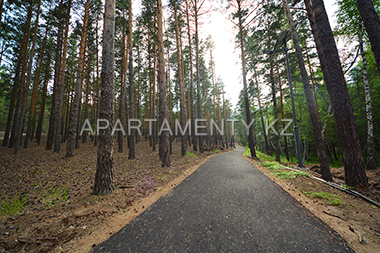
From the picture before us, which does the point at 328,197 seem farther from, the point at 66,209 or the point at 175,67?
→ the point at 175,67

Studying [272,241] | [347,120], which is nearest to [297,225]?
[272,241]

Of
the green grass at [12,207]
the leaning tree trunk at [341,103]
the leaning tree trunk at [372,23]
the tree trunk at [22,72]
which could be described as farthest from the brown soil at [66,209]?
the tree trunk at [22,72]

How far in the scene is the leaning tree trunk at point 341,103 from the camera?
4652mm

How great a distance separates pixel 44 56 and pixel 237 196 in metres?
24.8

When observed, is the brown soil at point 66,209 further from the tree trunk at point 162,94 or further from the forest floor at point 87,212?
the tree trunk at point 162,94

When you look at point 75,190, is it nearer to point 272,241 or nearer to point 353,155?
point 272,241

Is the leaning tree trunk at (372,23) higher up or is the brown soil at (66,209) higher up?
the leaning tree trunk at (372,23)

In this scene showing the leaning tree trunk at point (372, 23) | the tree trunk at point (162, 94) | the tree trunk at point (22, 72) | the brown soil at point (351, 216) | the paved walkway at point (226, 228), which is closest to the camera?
the paved walkway at point (226, 228)

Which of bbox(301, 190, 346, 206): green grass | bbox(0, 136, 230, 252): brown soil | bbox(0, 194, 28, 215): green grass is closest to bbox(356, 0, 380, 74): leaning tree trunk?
bbox(301, 190, 346, 206): green grass

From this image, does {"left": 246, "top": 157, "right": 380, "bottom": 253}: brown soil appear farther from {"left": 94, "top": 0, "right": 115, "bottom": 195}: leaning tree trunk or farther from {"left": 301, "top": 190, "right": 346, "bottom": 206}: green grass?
{"left": 94, "top": 0, "right": 115, "bottom": 195}: leaning tree trunk

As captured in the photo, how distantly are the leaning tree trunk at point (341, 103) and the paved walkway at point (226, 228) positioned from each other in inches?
117

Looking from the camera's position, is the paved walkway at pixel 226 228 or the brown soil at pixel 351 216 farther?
the brown soil at pixel 351 216

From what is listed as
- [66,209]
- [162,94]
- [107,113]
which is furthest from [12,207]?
[162,94]

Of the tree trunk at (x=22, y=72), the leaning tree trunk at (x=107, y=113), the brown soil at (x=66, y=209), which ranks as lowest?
the brown soil at (x=66, y=209)
